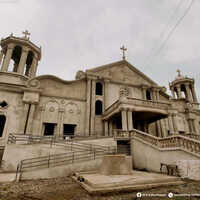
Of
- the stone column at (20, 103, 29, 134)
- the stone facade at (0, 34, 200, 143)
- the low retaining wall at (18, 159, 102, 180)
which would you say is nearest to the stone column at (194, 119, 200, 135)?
the stone facade at (0, 34, 200, 143)

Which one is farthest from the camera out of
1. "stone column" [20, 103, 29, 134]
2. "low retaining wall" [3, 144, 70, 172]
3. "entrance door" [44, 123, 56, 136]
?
"entrance door" [44, 123, 56, 136]

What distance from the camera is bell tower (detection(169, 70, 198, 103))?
91.0 ft

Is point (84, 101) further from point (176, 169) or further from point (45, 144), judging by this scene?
point (176, 169)

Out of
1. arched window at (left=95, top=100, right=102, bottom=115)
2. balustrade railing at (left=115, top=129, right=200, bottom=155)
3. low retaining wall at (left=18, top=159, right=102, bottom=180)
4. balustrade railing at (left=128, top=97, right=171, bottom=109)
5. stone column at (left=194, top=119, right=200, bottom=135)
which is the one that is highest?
arched window at (left=95, top=100, right=102, bottom=115)

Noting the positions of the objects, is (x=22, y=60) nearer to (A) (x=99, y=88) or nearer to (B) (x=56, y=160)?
(A) (x=99, y=88)

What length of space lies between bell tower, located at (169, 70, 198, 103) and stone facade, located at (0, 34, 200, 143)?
2.85 m

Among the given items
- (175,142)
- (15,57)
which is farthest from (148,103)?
(15,57)

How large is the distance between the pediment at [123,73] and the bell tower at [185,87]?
7704 millimetres

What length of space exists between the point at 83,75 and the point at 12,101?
9652 millimetres

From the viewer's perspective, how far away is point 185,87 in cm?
2845

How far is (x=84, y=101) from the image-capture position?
64.7 feet

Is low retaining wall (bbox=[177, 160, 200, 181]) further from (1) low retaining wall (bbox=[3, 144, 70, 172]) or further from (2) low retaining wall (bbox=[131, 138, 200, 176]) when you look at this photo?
(1) low retaining wall (bbox=[3, 144, 70, 172])

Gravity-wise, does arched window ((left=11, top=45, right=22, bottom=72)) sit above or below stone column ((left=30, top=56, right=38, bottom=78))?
above

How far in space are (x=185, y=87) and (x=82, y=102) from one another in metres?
21.7
